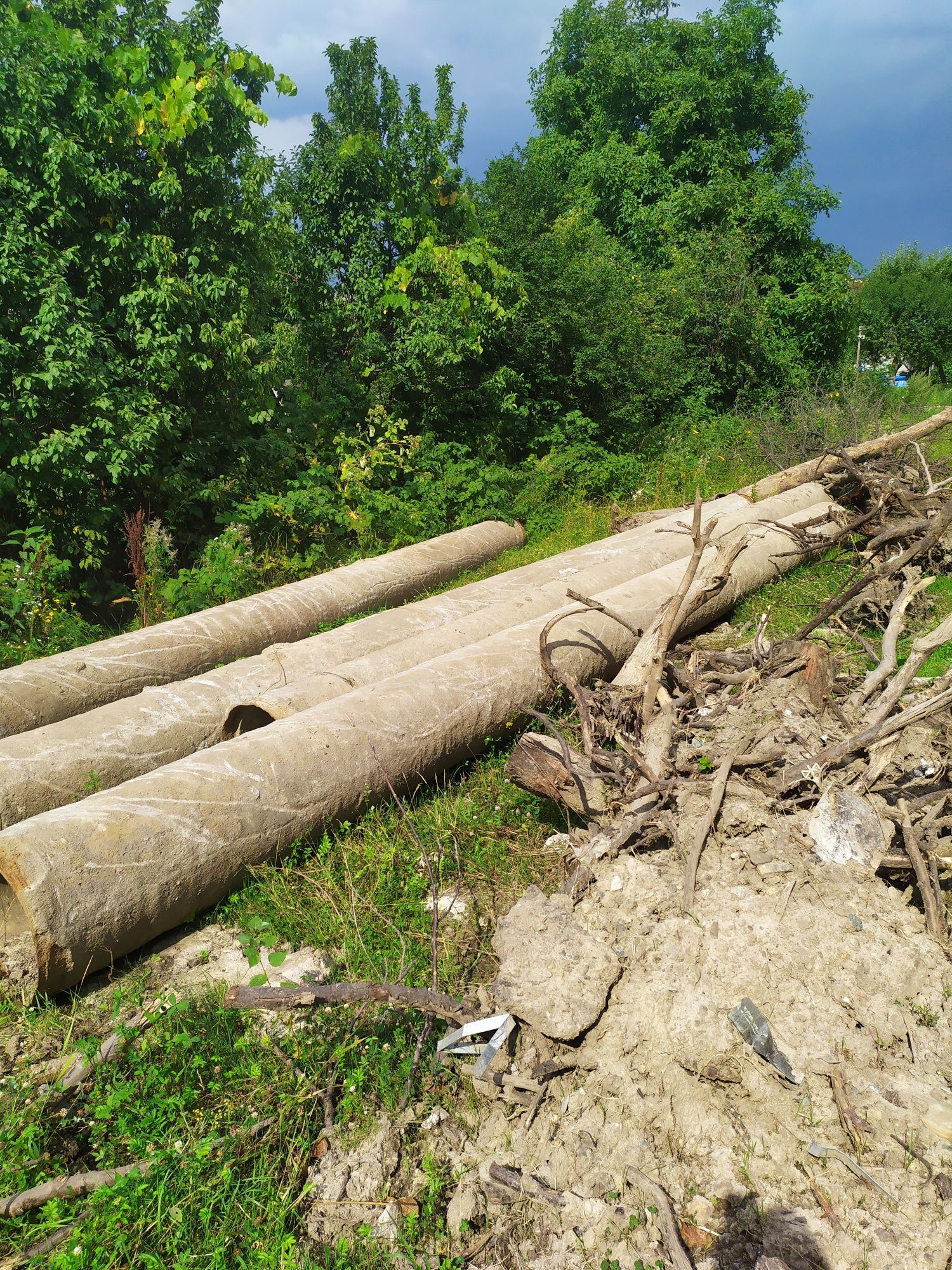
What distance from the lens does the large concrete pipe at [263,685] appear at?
11.9 ft

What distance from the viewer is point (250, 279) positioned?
285 inches

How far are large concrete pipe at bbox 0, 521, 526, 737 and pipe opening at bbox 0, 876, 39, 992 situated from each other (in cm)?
133

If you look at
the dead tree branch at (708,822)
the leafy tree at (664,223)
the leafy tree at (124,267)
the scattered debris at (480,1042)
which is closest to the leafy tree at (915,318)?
the leafy tree at (664,223)

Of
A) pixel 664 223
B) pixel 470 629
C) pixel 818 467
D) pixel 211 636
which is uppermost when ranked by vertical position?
pixel 664 223

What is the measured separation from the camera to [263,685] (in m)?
4.53

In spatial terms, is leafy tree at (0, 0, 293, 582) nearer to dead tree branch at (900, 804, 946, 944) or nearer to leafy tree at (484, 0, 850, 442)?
leafy tree at (484, 0, 850, 442)

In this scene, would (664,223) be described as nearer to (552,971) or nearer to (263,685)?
(263,685)

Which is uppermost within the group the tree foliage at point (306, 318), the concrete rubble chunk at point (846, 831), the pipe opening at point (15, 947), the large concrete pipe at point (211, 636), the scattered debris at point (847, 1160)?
the tree foliage at point (306, 318)

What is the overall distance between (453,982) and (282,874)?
965 millimetres

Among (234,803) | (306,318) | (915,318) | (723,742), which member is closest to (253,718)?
(234,803)

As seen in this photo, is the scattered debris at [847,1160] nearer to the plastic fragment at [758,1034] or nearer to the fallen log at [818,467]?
the plastic fragment at [758,1034]

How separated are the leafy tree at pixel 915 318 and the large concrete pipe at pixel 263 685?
25.7 metres

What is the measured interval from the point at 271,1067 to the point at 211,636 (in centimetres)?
332

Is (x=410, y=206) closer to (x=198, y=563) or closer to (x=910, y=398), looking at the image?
(x=198, y=563)
